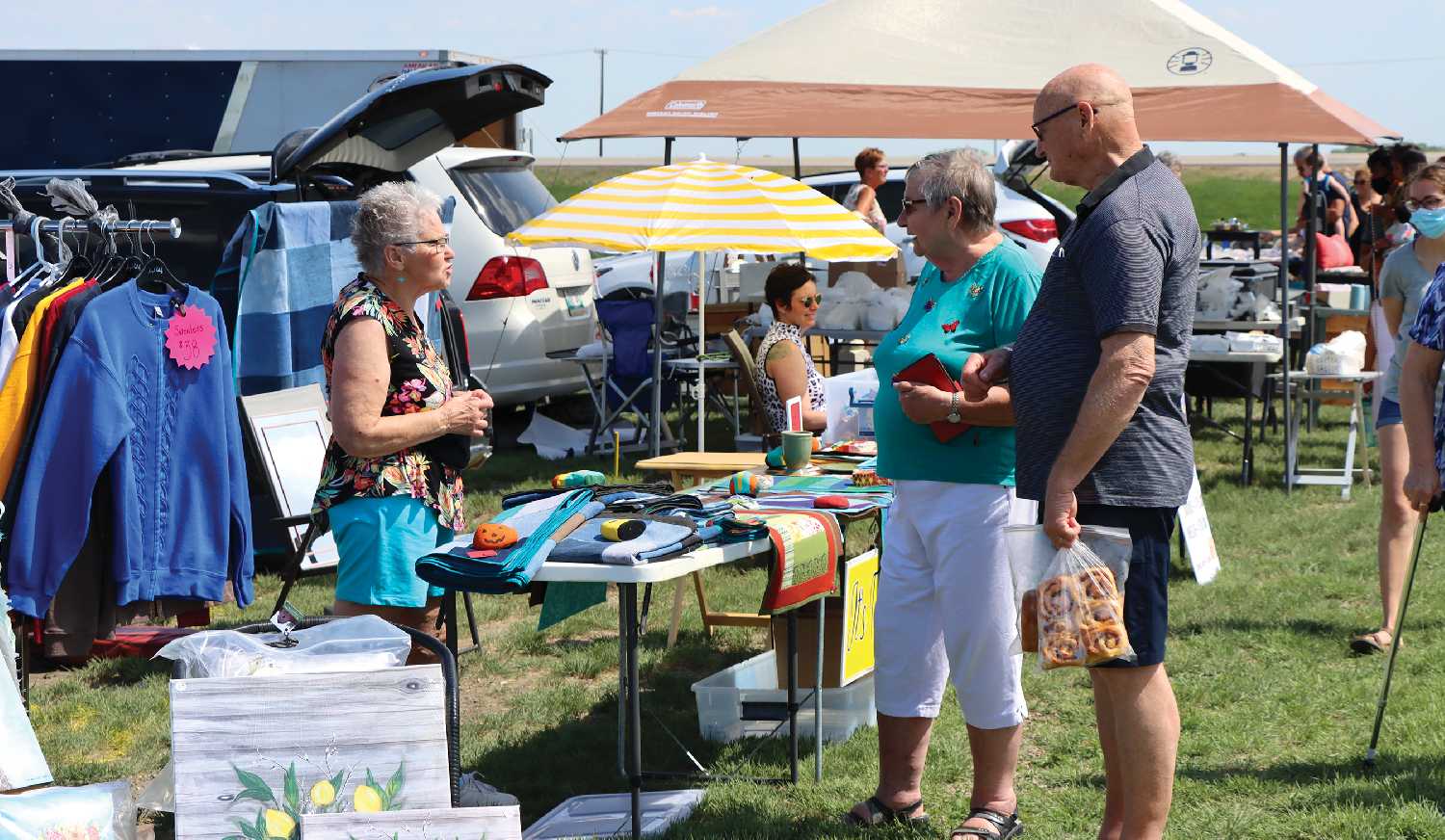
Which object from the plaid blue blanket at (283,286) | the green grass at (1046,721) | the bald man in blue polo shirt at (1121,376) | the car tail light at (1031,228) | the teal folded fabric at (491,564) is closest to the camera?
the bald man in blue polo shirt at (1121,376)

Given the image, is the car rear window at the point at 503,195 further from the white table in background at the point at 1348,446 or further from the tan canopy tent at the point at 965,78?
the white table in background at the point at 1348,446

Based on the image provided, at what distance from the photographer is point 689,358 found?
9633 millimetres

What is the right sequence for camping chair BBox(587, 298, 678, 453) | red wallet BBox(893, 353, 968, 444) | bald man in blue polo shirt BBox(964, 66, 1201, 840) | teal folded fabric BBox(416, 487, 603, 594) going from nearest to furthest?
bald man in blue polo shirt BBox(964, 66, 1201, 840) → teal folded fabric BBox(416, 487, 603, 594) → red wallet BBox(893, 353, 968, 444) → camping chair BBox(587, 298, 678, 453)

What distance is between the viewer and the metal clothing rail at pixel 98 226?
4441mm

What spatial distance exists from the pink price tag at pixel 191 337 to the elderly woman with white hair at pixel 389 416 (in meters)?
0.90

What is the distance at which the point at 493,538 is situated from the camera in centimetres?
359

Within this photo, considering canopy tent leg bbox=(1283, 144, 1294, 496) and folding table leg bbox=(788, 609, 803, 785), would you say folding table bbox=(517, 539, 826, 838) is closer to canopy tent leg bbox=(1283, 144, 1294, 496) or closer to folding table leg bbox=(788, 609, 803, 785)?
folding table leg bbox=(788, 609, 803, 785)

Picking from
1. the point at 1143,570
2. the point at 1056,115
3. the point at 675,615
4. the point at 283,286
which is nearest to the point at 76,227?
the point at 283,286

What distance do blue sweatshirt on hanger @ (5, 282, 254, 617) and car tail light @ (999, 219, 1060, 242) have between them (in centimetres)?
816

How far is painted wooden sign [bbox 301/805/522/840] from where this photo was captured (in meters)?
2.86

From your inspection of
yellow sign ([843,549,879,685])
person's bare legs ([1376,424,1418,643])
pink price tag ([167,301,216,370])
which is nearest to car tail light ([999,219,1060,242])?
person's bare legs ([1376,424,1418,643])

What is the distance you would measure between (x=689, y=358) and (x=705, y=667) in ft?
13.8

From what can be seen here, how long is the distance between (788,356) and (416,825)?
12.3 ft

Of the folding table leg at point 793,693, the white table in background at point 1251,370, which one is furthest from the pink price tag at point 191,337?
the white table in background at point 1251,370
